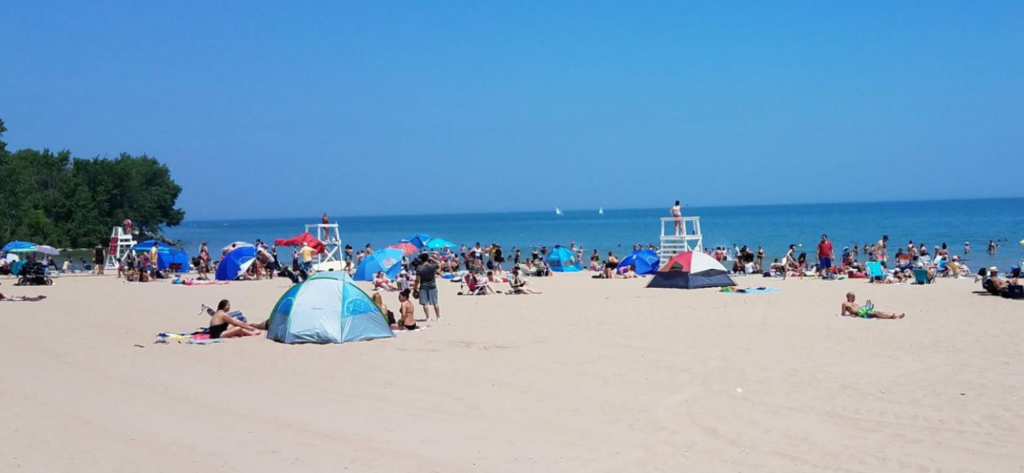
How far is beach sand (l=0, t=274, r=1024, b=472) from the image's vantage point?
7.11 m

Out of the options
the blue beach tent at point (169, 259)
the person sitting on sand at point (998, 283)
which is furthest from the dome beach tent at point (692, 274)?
the blue beach tent at point (169, 259)

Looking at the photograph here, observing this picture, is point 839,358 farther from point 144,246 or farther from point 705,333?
point 144,246

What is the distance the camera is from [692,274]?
69.2 feet

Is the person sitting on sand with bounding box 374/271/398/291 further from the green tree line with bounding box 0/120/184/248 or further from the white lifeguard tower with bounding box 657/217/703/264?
the green tree line with bounding box 0/120/184/248

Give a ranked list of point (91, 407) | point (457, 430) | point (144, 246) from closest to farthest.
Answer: point (457, 430)
point (91, 407)
point (144, 246)

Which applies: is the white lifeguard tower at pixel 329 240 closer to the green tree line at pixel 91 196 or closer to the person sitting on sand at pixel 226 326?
the person sitting on sand at pixel 226 326

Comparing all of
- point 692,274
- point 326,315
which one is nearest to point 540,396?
point 326,315

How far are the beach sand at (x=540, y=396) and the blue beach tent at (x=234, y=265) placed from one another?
10.3 metres

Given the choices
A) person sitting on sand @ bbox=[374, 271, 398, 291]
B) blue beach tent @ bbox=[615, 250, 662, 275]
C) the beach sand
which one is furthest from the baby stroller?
blue beach tent @ bbox=[615, 250, 662, 275]

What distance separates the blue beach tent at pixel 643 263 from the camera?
27.2m

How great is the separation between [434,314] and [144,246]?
1825cm

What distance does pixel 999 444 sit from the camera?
7.39 meters

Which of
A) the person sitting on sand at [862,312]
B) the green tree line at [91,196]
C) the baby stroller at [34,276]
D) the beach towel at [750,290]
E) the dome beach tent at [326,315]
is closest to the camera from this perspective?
the dome beach tent at [326,315]

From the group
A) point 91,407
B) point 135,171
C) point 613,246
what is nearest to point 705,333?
point 91,407
